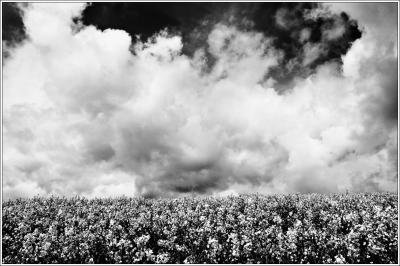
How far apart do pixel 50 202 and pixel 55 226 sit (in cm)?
476

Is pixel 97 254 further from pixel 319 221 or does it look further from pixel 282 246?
pixel 319 221

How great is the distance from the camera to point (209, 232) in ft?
38.2

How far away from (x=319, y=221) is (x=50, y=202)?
1158cm

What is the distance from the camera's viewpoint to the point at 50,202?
680 inches

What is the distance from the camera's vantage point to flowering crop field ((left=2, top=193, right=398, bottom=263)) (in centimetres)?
988

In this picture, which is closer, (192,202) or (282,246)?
(282,246)

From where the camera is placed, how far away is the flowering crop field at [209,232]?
988 centimetres

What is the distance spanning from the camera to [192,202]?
16.3 metres

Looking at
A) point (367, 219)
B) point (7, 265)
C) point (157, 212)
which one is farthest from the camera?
point (157, 212)

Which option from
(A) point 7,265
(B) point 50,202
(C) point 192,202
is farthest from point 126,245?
(B) point 50,202

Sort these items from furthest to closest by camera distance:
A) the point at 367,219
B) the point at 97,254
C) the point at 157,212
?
the point at 157,212 → the point at 367,219 → the point at 97,254

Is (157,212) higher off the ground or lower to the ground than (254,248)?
higher

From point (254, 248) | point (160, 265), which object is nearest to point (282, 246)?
point (254, 248)

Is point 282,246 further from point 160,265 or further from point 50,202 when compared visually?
point 50,202
